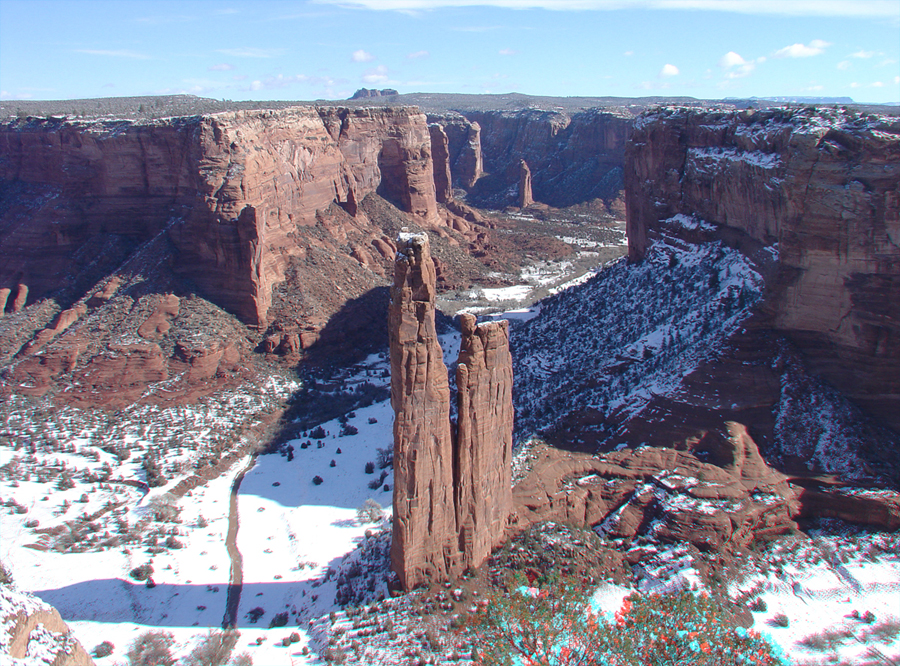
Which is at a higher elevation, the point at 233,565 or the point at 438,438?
the point at 438,438

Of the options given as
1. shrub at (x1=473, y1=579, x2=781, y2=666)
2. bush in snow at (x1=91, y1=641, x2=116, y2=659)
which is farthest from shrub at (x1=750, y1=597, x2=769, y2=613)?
bush in snow at (x1=91, y1=641, x2=116, y2=659)

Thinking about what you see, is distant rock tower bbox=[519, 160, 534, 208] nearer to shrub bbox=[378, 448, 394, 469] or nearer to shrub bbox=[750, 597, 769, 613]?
shrub bbox=[378, 448, 394, 469]

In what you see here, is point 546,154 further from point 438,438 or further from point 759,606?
point 438,438

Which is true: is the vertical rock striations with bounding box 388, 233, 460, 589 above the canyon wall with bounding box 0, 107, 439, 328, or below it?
below

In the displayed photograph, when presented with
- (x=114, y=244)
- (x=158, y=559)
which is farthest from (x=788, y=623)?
(x=114, y=244)

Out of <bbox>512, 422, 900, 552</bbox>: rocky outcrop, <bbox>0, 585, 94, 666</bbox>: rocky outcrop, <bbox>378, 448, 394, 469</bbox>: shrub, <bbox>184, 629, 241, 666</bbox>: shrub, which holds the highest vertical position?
<bbox>0, 585, 94, 666</bbox>: rocky outcrop

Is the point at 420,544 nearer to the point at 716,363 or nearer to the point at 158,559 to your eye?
the point at 158,559

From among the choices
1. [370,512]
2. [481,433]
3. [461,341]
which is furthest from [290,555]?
[461,341]
